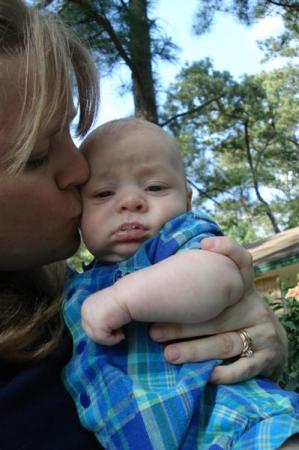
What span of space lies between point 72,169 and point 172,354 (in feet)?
1.87

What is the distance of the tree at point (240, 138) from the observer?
740 inches

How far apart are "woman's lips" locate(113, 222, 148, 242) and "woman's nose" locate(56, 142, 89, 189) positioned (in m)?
0.19

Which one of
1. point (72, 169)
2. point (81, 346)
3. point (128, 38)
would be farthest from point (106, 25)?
point (81, 346)

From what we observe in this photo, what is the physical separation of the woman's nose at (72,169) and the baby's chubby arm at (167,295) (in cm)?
37

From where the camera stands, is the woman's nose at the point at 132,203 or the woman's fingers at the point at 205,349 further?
the woman's nose at the point at 132,203

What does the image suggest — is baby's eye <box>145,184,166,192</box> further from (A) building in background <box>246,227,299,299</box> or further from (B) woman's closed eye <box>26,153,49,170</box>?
(A) building in background <box>246,227,299,299</box>

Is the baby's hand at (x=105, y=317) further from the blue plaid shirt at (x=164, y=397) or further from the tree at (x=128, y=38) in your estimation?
the tree at (x=128, y=38)

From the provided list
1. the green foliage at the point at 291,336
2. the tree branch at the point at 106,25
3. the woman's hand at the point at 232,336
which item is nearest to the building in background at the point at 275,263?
the tree branch at the point at 106,25

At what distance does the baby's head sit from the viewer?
5.15ft

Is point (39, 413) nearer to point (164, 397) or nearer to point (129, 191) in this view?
point (164, 397)

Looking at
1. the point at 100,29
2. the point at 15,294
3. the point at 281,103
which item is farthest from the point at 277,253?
the point at 281,103

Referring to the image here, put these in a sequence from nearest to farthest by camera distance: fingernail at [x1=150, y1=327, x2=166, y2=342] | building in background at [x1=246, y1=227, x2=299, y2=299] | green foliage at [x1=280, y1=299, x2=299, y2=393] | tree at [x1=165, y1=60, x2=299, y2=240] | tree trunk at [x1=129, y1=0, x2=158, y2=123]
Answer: fingernail at [x1=150, y1=327, x2=166, y2=342], green foliage at [x1=280, y1=299, x2=299, y2=393], tree trunk at [x1=129, y1=0, x2=158, y2=123], building in background at [x1=246, y1=227, x2=299, y2=299], tree at [x1=165, y1=60, x2=299, y2=240]

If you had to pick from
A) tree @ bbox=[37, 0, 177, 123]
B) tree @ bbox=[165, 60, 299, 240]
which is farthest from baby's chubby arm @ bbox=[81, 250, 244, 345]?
tree @ bbox=[165, 60, 299, 240]

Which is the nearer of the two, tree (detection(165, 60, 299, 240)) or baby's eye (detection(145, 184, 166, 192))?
baby's eye (detection(145, 184, 166, 192))
